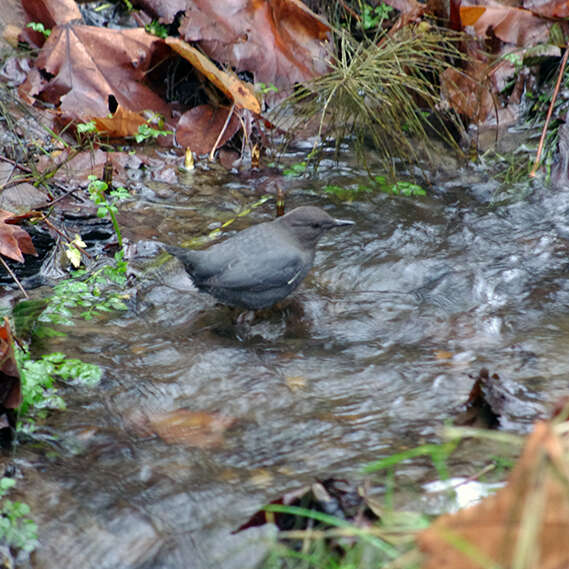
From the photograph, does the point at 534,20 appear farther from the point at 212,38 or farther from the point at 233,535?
the point at 233,535

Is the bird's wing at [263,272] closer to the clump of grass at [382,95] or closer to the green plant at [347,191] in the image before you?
the green plant at [347,191]

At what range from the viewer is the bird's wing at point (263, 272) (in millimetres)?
4219

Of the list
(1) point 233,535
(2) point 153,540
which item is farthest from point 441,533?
(2) point 153,540

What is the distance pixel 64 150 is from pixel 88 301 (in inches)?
72.7

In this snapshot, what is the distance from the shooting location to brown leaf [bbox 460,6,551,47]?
242 inches

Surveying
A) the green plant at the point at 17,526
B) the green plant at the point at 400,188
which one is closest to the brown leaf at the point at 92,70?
the green plant at the point at 400,188

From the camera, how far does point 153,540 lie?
2400 mm

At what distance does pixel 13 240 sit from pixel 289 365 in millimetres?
1839

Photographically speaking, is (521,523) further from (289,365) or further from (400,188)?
(400,188)

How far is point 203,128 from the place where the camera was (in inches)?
245

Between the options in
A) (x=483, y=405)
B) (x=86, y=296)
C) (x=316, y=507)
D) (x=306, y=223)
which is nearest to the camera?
(x=316, y=507)

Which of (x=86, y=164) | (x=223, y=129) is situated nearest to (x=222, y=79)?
(x=223, y=129)

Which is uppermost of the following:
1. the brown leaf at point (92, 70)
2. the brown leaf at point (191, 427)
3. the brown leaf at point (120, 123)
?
the brown leaf at point (92, 70)

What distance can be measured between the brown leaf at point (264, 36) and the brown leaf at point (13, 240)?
8.74 feet
